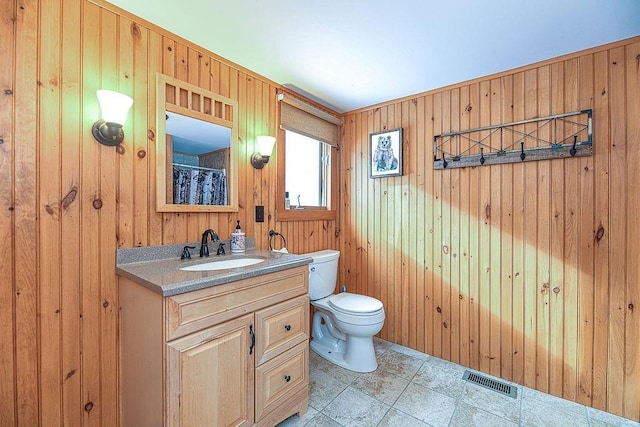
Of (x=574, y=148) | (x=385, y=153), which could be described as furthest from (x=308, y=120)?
(x=574, y=148)

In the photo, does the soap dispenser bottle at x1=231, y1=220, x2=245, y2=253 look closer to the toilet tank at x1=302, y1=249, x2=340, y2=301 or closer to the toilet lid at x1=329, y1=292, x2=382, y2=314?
the toilet tank at x1=302, y1=249, x2=340, y2=301

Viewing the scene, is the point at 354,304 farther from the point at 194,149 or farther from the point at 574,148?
the point at 574,148

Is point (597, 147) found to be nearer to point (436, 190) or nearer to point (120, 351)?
point (436, 190)

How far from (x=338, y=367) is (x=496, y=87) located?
7.82 ft

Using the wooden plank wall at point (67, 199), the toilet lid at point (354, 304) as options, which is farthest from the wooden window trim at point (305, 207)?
the wooden plank wall at point (67, 199)

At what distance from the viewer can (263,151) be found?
2004 millimetres

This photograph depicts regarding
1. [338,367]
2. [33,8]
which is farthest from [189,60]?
[338,367]

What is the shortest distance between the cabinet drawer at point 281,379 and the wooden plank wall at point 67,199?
0.72 metres

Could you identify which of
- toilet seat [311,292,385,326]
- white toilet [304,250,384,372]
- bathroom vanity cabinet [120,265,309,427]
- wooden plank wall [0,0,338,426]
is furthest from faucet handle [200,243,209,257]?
toilet seat [311,292,385,326]

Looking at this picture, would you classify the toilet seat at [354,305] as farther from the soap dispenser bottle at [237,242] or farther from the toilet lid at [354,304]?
the soap dispenser bottle at [237,242]

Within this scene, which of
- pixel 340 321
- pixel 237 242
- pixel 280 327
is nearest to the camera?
pixel 280 327

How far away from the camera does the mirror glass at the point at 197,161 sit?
62.8 inches

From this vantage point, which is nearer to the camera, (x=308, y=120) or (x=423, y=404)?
(x=423, y=404)

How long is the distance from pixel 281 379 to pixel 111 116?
156 cm
